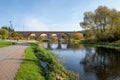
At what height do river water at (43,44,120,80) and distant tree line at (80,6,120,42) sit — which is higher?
distant tree line at (80,6,120,42)

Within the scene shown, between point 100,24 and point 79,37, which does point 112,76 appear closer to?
point 100,24

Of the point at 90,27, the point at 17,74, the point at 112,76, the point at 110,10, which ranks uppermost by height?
the point at 110,10

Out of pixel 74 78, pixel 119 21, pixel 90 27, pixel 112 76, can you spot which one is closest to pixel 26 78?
pixel 74 78

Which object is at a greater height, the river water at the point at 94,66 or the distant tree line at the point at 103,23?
the distant tree line at the point at 103,23

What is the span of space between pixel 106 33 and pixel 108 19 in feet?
14.8

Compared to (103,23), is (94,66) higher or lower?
lower

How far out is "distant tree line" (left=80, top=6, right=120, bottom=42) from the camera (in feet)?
208

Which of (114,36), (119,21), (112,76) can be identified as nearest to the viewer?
(112,76)

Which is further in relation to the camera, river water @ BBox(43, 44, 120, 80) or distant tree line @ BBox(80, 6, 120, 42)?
distant tree line @ BBox(80, 6, 120, 42)

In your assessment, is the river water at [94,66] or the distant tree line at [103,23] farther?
the distant tree line at [103,23]

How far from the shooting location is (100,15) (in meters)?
65.6

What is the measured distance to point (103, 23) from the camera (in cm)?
6619

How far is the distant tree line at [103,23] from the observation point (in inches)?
2495

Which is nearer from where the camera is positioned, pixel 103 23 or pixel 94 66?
pixel 94 66
